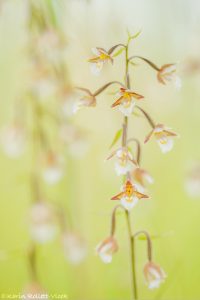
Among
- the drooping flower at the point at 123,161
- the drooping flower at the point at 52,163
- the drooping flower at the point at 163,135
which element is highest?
the drooping flower at the point at 52,163

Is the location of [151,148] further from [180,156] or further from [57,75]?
[57,75]

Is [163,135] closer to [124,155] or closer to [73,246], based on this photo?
[124,155]

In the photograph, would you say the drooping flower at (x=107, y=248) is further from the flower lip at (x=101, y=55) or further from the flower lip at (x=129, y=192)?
the flower lip at (x=101, y=55)

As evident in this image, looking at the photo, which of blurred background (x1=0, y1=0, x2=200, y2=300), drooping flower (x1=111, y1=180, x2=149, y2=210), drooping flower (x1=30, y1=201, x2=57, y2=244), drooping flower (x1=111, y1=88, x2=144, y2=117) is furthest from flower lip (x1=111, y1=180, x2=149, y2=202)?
drooping flower (x1=30, y1=201, x2=57, y2=244)

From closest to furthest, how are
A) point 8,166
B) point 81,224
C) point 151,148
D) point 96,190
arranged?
1. point 81,224
2. point 151,148
3. point 96,190
4. point 8,166

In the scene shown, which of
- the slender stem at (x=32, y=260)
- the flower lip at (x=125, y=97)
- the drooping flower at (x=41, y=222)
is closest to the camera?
the flower lip at (x=125, y=97)

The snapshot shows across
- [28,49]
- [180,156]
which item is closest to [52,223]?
[28,49]

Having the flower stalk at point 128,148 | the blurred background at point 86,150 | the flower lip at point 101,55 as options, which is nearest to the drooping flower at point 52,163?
the blurred background at point 86,150

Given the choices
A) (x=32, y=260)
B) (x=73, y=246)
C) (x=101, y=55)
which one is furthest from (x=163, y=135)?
(x=73, y=246)
